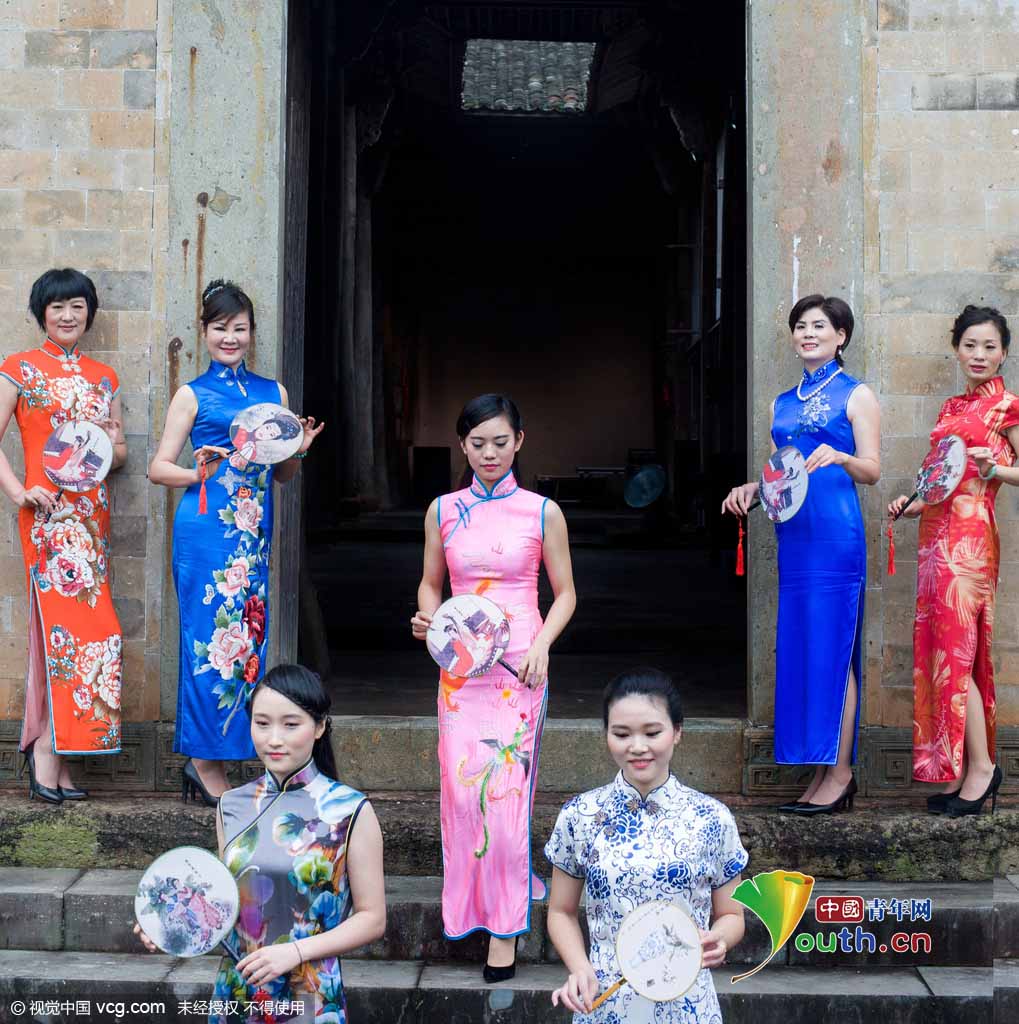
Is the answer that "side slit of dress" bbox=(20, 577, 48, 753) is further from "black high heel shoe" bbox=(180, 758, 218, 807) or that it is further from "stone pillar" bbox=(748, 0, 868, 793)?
"stone pillar" bbox=(748, 0, 868, 793)

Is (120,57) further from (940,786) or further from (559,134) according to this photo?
(559,134)

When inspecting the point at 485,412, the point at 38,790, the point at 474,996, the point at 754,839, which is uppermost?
the point at 485,412

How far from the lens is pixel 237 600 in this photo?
183 inches

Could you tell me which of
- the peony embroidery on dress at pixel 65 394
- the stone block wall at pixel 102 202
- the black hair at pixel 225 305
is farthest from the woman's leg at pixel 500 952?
the peony embroidery on dress at pixel 65 394

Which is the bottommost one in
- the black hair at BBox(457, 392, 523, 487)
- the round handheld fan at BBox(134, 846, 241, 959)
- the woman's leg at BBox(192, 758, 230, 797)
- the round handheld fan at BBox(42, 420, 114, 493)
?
the woman's leg at BBox(192, 758, 230, 797)

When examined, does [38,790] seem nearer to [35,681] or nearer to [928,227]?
[35,681]

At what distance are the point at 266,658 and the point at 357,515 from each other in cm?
1199

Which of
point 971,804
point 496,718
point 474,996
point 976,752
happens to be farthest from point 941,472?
point 474,996

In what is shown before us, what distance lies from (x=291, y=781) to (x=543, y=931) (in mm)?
1748

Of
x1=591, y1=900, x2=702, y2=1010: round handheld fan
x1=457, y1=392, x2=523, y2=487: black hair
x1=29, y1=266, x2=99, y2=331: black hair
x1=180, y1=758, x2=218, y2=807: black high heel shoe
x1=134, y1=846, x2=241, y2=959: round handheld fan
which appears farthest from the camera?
x1=29, y1=266, x2=99, y2=331: black hair

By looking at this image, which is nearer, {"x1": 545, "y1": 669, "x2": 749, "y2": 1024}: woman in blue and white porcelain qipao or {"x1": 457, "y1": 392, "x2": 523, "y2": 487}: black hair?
{"x1": 545, "y1": 669, "x2": 749, "y2": 1024}: woman in blue and white porcelain qipao

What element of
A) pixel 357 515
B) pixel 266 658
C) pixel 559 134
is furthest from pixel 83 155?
pixel 559 134

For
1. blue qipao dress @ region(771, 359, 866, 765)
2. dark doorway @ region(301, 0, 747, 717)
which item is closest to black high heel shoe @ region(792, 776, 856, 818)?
blue qipao dress @ region(771, 359, 866, 765)

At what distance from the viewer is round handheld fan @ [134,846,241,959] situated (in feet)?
8.11
